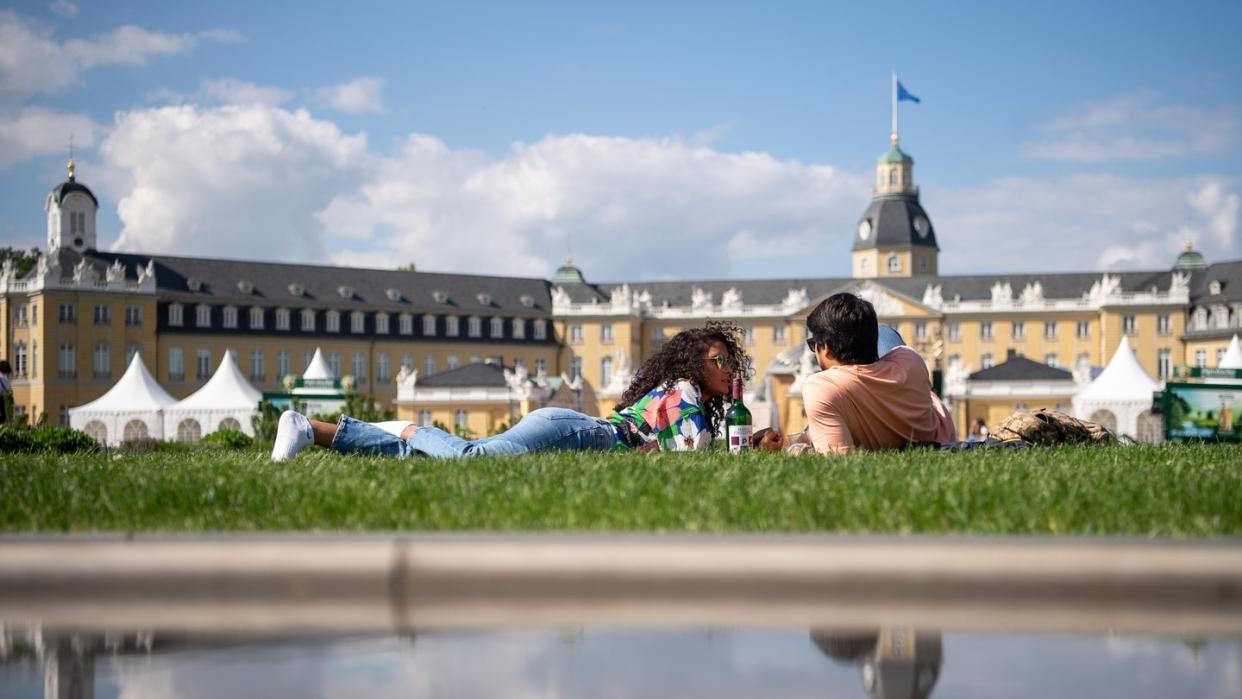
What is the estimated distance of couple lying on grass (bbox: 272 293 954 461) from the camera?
8.95m

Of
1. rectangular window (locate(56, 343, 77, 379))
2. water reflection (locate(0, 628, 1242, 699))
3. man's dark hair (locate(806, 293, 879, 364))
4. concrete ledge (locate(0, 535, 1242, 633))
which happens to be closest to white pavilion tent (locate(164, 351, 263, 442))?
man's dark hair (locate(806, 293, 879, 364))

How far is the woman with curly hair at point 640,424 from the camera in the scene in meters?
9.68

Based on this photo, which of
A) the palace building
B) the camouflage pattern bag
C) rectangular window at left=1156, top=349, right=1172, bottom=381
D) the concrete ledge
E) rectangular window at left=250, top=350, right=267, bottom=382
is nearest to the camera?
Answer: the concrete ledge

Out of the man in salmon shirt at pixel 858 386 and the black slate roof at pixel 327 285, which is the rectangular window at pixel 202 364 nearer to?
the black slate roof at pixel 327 285

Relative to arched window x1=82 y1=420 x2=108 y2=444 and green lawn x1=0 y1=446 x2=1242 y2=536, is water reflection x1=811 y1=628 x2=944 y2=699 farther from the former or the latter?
arched window x1=82 y1=420 x2=108 y2=444

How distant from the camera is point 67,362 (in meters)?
88.6

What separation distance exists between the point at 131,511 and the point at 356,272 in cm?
9839

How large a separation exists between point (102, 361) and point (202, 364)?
7058 millimetres

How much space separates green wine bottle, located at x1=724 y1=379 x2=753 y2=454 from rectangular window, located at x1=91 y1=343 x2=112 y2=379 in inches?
3426

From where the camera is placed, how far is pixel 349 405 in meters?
40.7

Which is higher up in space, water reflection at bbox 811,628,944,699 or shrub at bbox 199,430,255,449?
water reflection at bbox 811,628,944,699

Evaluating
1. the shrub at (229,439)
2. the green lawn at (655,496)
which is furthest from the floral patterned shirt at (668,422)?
the shrub at (229,439)

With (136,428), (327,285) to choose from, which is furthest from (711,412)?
(327,285)

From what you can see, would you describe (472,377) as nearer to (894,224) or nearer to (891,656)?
(894,224)
